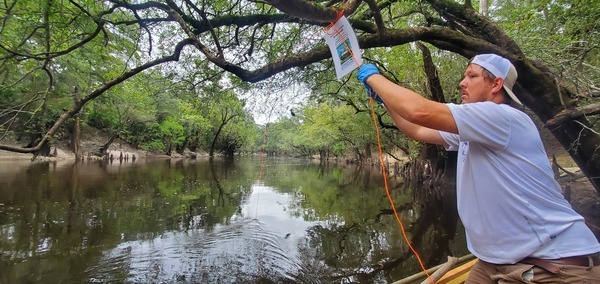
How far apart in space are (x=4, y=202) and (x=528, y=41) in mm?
13760

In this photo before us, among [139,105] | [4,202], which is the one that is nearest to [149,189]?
[4,202]

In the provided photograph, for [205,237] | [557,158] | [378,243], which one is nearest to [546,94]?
[378,243]

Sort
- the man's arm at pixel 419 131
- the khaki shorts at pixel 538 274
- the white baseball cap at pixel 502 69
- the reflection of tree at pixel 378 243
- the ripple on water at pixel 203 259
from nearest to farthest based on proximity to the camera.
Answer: the khaki shorts at pixel 538 274, the white baseball cap at pixel 502 69, the man's arm at pixel 419 131, the ripple on water at pixel 203 259, the reflection of tree at pixel 378 243

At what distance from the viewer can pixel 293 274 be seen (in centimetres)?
527

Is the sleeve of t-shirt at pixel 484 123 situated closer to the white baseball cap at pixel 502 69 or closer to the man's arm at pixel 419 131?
the white baseball cap at pixel 502 69

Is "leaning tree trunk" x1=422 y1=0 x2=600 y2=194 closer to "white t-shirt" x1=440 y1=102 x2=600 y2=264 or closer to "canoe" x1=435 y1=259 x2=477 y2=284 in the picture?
"canoe" x1=435 y1=259 x2=477 y2=284

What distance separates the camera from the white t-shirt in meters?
1.35

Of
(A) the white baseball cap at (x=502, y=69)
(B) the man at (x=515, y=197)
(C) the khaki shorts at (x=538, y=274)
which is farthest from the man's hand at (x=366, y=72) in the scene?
(C) the khaki shorts at (x=538, y=274)

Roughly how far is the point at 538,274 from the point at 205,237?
6.55m

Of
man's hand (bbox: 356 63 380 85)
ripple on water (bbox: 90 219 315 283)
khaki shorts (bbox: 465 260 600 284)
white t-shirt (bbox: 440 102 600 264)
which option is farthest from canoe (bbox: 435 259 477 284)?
ripple on water (bbox: 90 219 315 283)

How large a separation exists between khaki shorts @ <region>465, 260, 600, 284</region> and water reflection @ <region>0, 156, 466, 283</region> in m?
3.93

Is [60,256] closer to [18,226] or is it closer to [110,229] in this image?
[110,229]

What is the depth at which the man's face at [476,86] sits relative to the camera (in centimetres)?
160

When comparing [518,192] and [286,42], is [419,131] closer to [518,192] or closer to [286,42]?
[518,192]
